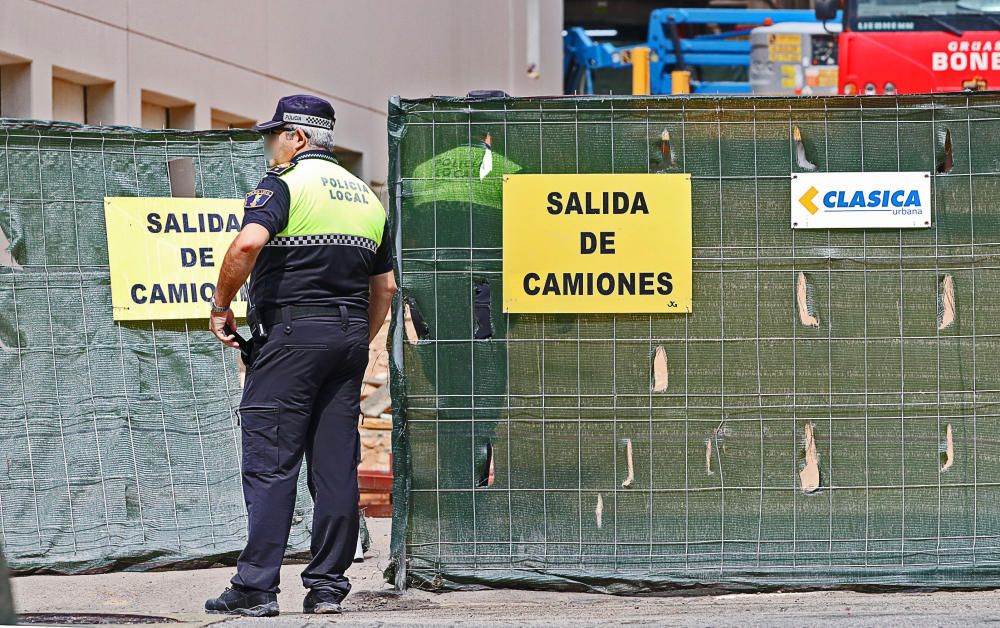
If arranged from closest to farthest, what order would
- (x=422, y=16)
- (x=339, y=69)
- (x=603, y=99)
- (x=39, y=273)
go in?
(x=603, y=99) → (x=39, y=273) → (x=339, y=69) → (x=422, y=16)

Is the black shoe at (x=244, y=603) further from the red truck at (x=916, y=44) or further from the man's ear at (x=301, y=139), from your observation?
the red truck at (x=916, y=44)

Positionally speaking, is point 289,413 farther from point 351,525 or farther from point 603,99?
point 603,99

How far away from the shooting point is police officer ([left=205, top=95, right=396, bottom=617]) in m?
5.30

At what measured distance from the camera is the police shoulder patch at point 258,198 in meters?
5.23

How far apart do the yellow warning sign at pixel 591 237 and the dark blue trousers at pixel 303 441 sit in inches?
28.8

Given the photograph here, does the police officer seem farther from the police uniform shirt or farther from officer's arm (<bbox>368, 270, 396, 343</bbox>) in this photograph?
officer's arm (<bbox>368, 270, 396, 343</bbox>)

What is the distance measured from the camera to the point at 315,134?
18.1 feet

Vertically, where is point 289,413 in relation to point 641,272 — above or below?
below

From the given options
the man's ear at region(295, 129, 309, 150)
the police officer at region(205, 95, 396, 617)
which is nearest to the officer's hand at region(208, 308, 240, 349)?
the police officer at region(205, 95, 396, 617)

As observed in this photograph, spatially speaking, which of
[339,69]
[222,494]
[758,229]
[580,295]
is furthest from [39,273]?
[339,69]

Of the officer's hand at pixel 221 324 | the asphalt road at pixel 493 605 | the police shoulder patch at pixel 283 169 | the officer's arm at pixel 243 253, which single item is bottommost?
the asphalt road at pixel 493 605

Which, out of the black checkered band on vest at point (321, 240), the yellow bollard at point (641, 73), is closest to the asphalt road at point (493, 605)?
the black checkered band on vest at point (321, 240)

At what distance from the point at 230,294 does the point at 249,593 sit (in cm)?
113

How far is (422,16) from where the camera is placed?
66.3 ft
